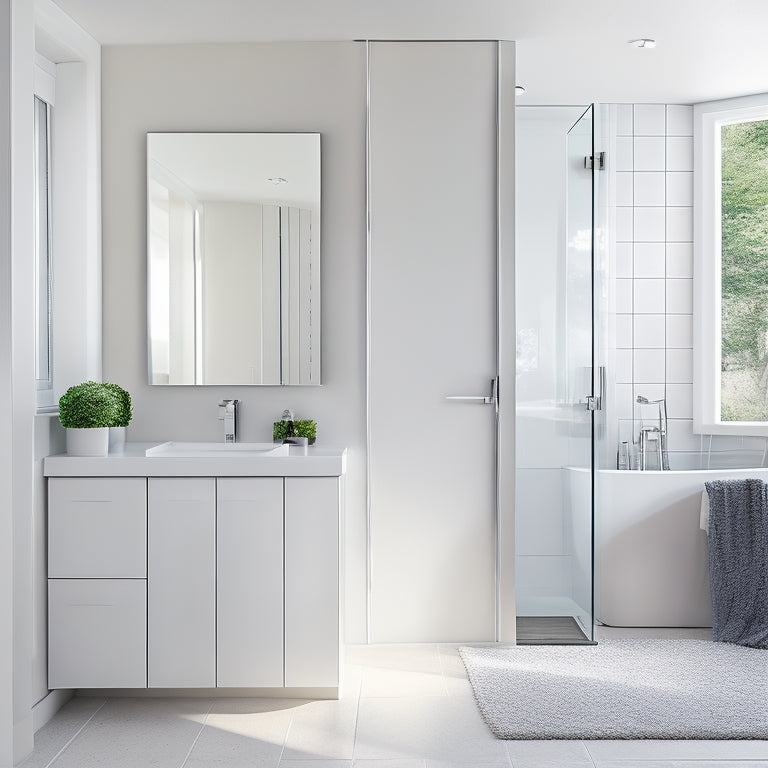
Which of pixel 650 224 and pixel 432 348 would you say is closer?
pixel 432 348

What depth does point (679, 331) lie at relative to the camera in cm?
453

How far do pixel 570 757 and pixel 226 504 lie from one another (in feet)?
4.45

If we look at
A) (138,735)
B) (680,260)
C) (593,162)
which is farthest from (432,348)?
(138,735)

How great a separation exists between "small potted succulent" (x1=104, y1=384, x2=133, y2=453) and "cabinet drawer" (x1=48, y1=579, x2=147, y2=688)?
0.53m

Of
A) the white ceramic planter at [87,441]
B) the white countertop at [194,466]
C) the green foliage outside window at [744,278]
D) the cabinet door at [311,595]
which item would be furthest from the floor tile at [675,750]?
the green foliage outside window at [744,278]

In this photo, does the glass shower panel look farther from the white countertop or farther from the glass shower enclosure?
the white countertop

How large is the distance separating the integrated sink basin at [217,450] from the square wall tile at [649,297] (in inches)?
84.9

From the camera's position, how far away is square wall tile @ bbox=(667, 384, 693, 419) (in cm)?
449

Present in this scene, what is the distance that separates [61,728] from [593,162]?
2.92 meters

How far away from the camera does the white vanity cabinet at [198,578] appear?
9.84ft

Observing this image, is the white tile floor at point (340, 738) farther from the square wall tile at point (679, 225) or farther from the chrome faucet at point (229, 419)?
the square wall tile at point (679, 225)

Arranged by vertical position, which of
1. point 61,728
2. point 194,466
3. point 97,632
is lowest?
point 61,728

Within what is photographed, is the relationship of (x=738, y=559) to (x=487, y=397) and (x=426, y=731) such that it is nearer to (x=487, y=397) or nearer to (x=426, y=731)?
(x=487, y=397)

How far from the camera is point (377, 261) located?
360 centimetres
